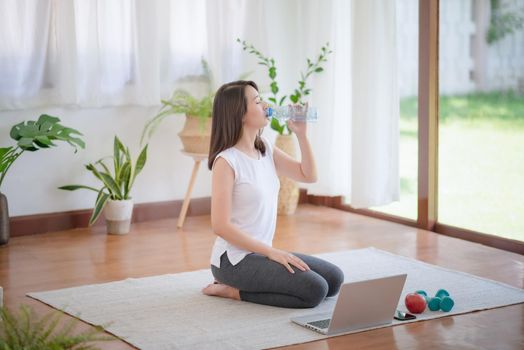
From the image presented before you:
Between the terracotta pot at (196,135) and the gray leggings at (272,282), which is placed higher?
the terracotta pot at (196,135)

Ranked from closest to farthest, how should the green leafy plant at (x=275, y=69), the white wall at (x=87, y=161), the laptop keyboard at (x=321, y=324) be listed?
the laptop keyboard at (x=321, y=324) → the white wall at (x=87, y=161) → the green leafy plant at (x=275, y=69)

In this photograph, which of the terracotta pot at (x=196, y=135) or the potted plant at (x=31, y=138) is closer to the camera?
the potted plant at (x=31, y=138)

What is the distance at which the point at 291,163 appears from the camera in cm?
377

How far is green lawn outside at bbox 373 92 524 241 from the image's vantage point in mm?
4465

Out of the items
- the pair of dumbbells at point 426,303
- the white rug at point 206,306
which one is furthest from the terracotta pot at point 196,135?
the pair of dumbbells at point 426,303

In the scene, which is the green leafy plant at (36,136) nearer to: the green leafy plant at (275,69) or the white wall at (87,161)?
the white wall at (87,161)

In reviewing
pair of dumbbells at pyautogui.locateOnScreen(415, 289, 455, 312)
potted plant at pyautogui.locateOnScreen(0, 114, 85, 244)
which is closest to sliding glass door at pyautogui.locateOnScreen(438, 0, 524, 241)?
pair of dumbbells at pyautogui.locateOnScreen(415, 289, 455, 312)

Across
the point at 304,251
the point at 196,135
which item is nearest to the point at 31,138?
the point at 196,135

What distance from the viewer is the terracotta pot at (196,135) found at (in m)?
5.12

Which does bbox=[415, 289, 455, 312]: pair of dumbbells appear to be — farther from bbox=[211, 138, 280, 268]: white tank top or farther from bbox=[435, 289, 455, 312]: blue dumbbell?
bbox=[211, 138, 280, 268]: white tank top

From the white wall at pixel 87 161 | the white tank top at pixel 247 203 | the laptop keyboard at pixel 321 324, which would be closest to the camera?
the laptop keyboard at pixel 321 324

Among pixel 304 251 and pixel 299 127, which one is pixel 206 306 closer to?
pixel 299 127

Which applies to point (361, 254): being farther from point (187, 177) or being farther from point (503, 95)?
point (187, 177)

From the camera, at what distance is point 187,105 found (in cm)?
524
